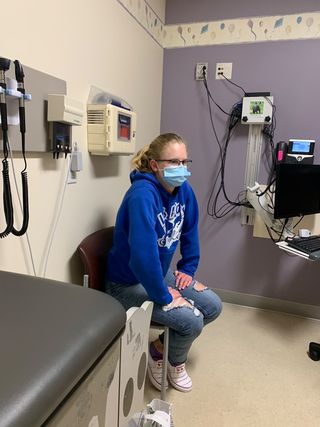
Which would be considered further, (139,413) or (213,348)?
(213,348)

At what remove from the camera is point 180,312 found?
1.45 meters

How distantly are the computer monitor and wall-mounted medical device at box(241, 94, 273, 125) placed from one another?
18.5 inches

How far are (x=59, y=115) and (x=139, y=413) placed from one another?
111 centimetres

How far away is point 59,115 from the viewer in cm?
121

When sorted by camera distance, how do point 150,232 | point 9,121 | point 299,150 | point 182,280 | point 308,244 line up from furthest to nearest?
1. point 299,150
2. point 308,244
3. point 182,280
4. point 150,232
5. point 9,121

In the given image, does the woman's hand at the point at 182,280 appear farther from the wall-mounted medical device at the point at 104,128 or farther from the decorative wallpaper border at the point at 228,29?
the decorative wallpaper border at the point at 228,29

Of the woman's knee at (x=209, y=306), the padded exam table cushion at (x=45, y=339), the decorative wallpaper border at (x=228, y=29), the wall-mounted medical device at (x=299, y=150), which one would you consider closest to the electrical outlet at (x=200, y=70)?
the decorative wallpaper border at (x=228, y=29)

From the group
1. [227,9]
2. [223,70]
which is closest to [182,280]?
[223,70]

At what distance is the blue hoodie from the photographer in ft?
4.51

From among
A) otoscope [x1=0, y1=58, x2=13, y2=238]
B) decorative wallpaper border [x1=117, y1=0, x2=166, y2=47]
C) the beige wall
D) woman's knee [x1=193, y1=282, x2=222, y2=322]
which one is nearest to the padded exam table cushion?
otoscope [x1=0, y1=58, x2=13, y2=238]

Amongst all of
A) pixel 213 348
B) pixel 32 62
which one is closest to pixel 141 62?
pixel 32 62

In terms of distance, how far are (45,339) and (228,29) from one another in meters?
2.40

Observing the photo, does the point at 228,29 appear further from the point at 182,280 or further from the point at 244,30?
the point at 182,280

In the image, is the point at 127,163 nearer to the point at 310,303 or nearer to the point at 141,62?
the point at 141,62
